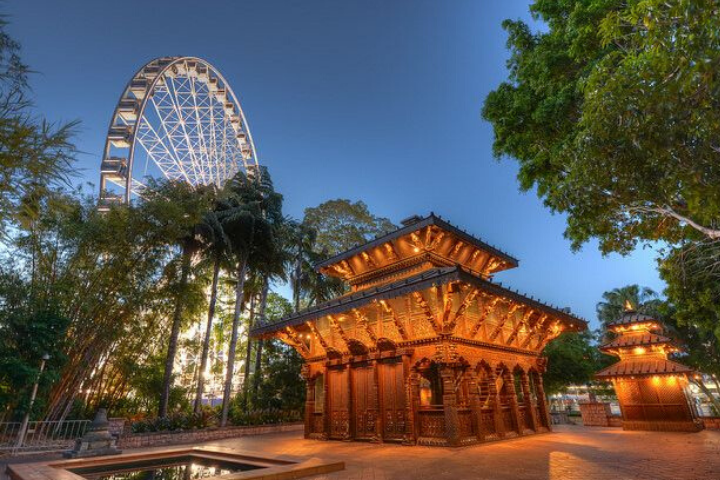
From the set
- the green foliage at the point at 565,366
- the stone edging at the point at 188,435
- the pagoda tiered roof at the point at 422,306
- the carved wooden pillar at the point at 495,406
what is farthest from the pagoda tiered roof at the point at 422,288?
the green foliage at the point at 565,366

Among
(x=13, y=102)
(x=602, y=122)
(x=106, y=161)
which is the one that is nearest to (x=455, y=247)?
(x=602, y=122)

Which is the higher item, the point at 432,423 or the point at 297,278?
the point at 297,278

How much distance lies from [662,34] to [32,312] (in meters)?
16.7

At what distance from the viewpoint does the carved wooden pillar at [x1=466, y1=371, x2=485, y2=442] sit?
36.9 feet

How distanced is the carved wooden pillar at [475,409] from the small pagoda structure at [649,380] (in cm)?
760

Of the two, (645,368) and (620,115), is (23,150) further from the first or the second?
(645,368)

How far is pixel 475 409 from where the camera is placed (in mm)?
11453

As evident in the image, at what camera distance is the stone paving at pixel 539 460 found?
253 inches

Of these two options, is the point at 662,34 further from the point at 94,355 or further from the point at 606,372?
the point at 94,355

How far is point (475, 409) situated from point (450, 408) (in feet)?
3.93

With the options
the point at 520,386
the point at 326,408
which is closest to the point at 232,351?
the point at 326,408

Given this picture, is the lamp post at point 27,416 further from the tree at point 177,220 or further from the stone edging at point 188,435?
the tree at point 177,220

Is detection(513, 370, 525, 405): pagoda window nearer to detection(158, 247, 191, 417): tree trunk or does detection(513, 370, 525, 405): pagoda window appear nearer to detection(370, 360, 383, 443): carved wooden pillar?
detection(370, 360, 383, 443): carved wooden pillar

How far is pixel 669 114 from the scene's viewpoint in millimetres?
5160
